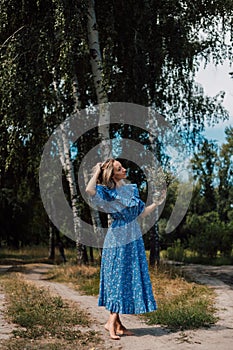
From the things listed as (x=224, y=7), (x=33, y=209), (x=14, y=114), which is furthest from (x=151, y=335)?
(x=33, y=209)

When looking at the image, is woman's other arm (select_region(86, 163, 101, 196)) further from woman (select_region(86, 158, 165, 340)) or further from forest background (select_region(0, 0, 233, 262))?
forest background (select_region(0, 0, 233, 262))

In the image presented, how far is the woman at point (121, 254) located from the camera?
5.57m

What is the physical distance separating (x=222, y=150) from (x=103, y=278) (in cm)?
2898

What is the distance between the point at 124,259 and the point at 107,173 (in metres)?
0.91

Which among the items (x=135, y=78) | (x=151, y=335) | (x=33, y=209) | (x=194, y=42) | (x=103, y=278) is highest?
(x=194, y=42)

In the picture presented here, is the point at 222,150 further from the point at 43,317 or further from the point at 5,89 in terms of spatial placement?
the point at 43,317

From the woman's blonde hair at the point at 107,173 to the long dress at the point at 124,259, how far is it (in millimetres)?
69

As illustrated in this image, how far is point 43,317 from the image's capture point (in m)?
6.08

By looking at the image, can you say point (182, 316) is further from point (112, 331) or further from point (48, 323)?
point (48, 323)

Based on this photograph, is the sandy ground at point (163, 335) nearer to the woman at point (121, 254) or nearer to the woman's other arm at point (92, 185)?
the woman at point (121, 254)

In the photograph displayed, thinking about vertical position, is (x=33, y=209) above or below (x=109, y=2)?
below

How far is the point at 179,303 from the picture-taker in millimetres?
7328

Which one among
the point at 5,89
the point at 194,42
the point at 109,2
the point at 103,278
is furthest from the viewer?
the point at 194,42

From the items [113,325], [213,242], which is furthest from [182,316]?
[213,242]
